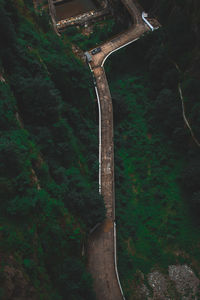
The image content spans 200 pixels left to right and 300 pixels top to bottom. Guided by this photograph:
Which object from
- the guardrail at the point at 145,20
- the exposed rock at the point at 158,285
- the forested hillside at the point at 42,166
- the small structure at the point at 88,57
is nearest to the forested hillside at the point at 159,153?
the exposed rock at the point at 158,285

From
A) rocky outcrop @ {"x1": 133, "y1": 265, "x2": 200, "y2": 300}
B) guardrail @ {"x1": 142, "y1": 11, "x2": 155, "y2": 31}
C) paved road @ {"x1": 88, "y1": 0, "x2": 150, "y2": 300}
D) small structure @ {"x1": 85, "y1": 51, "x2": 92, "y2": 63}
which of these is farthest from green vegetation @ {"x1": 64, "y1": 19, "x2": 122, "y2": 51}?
rocky outcrop @ {"x1": 133, "y1": 265, "x2": 200, "y2": 300}

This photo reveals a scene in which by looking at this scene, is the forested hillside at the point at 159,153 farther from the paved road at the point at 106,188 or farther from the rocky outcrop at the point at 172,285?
the paved road at the point at 106,188

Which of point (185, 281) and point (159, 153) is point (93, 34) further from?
point (185, 281)

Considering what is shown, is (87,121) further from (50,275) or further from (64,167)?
(50,275)

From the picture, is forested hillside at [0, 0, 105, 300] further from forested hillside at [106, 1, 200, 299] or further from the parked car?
the parked car

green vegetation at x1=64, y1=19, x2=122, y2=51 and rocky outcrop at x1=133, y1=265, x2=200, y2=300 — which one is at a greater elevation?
green vegetation at x1=64, y1=19, x2=122, y2=51

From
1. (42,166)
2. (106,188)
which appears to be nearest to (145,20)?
(106,188)
